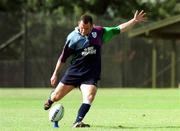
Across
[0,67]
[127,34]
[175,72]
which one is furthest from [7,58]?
[175,72]

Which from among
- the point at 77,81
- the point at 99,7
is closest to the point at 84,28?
the point at 77,81

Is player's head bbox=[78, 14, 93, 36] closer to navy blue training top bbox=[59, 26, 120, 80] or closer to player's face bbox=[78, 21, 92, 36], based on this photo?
player's face bbox=[78, 21, 92, 36]

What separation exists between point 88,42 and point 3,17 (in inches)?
1249

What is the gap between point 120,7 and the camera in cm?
5622

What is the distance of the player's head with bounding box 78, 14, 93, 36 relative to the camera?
11797 millimetres

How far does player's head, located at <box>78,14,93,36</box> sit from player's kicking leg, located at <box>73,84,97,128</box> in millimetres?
964

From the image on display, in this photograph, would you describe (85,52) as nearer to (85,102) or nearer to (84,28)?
(84,28)

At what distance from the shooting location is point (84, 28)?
1188cm

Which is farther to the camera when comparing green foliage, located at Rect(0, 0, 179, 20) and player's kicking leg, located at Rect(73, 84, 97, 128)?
green foliage, located at Rect(0, 0, 179, 20)

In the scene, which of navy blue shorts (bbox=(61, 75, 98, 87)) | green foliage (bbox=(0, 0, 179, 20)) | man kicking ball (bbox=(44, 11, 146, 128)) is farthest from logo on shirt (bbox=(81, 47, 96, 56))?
green foliage (bbox=(0, 0, 179, 20))

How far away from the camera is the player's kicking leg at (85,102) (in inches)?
462

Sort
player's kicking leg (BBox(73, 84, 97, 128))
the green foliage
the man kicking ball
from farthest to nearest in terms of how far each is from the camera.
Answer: the green foliage → the man kicking ball → player's kicking leg (BBox(73, 84, 97, 128))

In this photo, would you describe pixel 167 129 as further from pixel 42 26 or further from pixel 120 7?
pixel 120 7

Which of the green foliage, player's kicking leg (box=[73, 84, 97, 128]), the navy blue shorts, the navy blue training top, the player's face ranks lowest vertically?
the green foliage
